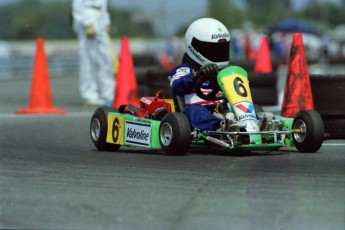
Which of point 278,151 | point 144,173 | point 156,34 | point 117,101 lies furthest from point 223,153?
point 156,34

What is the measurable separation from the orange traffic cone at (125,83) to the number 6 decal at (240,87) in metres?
6.85

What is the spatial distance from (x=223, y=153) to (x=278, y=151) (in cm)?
50

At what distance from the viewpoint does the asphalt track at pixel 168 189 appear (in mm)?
5816

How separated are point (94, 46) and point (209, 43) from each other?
7.25m

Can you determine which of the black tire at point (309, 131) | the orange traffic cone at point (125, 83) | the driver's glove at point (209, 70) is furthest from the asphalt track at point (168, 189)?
the orange traffic cone at point (125, 83)

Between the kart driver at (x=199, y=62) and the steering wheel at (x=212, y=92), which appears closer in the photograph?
the kart driver at (x=199, y=62)

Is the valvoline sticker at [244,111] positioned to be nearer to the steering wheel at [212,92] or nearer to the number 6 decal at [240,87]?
the number 6 decal at [240,87]

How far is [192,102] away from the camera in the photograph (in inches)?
374

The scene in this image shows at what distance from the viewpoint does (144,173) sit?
7848 millimetres

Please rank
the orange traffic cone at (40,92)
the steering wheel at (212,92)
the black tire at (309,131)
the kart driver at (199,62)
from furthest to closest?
the orange traffic cone at (40,92) → the steering wheel at (212,92) → the kart driver at (199,62) → the black tire at (309,131)

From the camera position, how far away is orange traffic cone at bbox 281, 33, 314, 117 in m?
11.6

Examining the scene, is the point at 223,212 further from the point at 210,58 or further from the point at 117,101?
the point at 117,101

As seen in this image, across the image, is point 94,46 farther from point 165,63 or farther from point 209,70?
point 165,63

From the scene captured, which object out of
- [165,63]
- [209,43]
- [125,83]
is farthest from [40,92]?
[165,63]
